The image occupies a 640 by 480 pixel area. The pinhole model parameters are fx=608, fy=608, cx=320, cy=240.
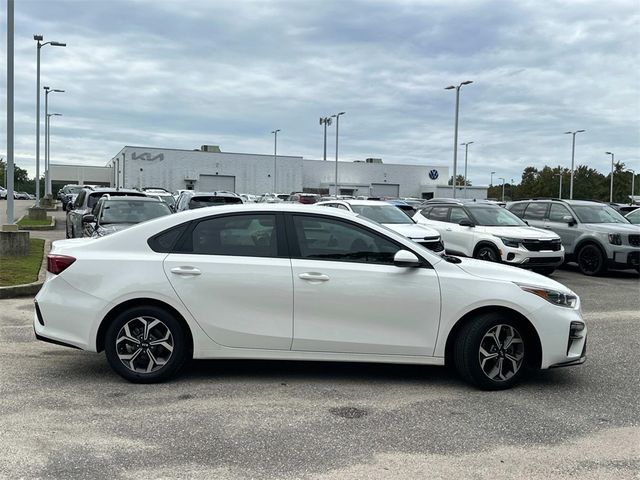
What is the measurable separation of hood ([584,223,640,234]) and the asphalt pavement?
8109 mm

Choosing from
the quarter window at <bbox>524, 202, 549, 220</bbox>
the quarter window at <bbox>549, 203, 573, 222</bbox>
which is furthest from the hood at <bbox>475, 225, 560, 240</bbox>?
the quarter window at <bbox>524, 202, 549, 220</bbox>

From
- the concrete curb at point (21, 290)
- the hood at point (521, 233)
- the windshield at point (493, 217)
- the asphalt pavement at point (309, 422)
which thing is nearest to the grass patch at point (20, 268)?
the concrete curb at point (21, 290)

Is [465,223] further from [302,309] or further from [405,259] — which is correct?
[302,309]

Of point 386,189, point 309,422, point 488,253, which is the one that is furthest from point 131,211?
point 386,189

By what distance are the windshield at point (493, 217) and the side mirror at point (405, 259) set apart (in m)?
8.84

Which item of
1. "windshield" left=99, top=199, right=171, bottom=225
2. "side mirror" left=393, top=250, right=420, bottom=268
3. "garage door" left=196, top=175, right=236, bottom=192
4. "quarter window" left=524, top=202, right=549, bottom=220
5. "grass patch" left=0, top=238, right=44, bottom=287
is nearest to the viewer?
"side mirror" left=393, top=250, right=420, bottom=268

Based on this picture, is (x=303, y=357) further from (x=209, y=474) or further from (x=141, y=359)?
(x=209, y=474)

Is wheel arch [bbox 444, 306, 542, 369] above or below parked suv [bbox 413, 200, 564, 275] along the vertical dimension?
below

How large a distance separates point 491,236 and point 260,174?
7133cm

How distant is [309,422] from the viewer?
4.47 metres

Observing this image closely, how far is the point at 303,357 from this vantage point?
17.2 feet

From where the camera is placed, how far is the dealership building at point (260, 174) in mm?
76562

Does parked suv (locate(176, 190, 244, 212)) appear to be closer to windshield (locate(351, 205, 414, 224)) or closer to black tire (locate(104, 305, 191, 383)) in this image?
windshield (locate(351, 205, 414, 224))

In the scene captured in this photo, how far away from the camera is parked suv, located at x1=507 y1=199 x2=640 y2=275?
13414 millimetres
